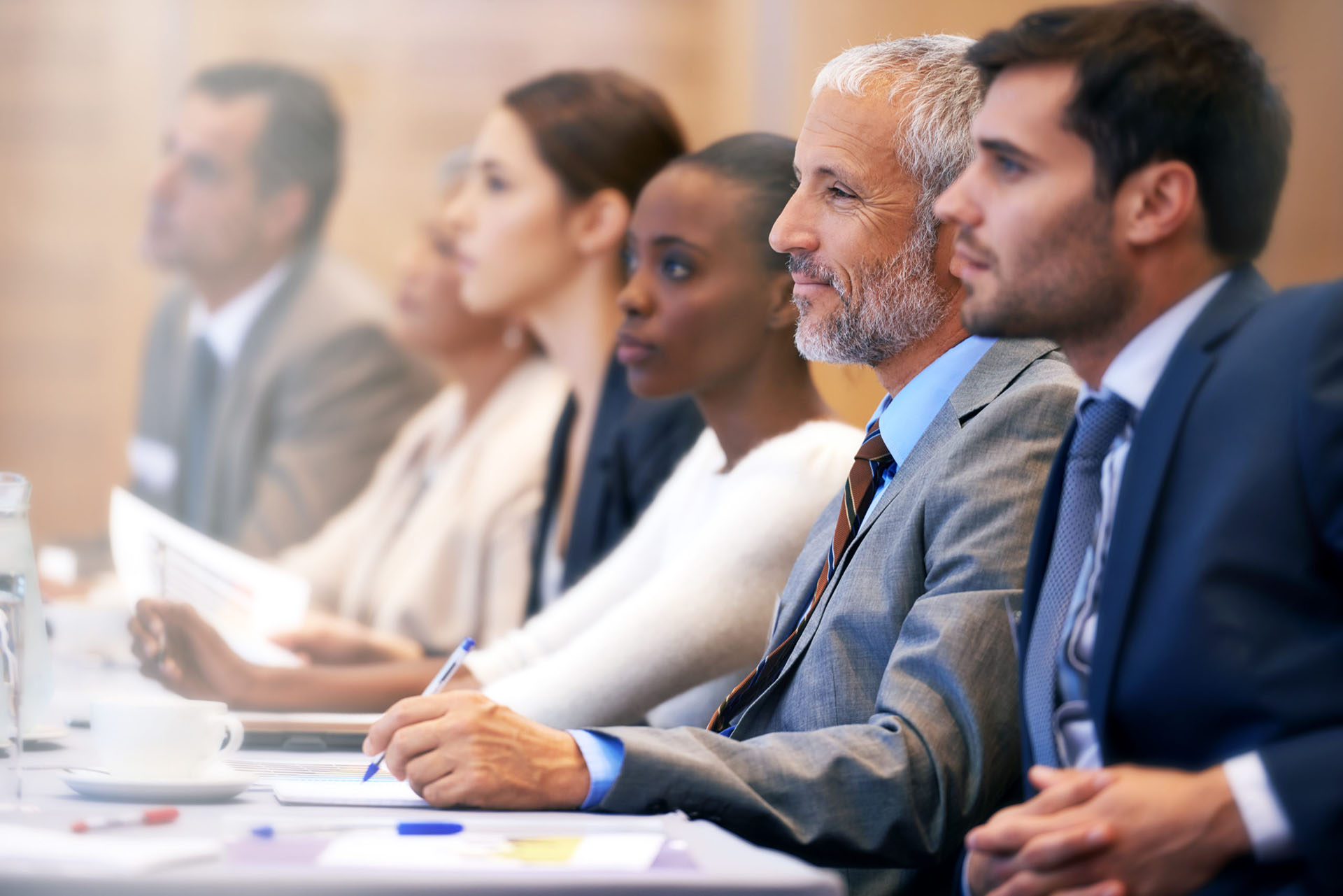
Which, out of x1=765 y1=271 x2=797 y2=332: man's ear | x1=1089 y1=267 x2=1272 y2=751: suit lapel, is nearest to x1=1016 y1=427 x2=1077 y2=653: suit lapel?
x1=1089 y1=267 x2=1272 y2=751: suit lapel

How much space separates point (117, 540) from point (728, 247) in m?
0.89

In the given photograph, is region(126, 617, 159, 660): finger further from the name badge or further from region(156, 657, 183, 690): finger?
the name badge

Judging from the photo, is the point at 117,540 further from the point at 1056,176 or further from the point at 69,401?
the point at 69,401

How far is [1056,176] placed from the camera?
1074 mm

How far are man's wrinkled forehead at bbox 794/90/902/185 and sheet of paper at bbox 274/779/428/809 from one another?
29.4 inches

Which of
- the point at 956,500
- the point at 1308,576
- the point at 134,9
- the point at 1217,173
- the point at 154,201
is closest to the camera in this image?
the point at 1308,576

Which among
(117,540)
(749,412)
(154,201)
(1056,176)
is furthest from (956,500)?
(154,201)

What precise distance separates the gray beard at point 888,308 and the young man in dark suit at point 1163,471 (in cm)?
30

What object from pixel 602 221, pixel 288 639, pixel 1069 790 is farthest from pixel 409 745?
pixel 602 221

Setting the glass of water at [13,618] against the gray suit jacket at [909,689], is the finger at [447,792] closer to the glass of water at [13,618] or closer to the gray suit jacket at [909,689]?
the gray suit jacket at [909,689]

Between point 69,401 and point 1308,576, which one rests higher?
point 1308,576

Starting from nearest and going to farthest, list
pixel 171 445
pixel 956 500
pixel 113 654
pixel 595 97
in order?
pixel 956 500 → pixel 113 654 → pixel 595 97 → pixel 171 445

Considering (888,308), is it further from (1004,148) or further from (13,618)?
(13,618)

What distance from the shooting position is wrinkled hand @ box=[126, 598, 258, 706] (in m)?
1.83
